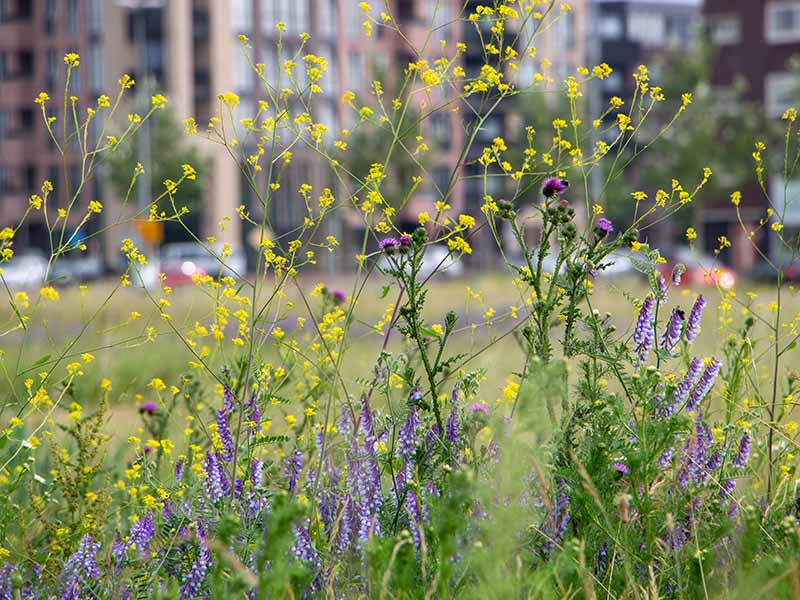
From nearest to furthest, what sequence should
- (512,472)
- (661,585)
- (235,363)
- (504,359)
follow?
(512,472)
(661,585)
(235,363)
(504,359)

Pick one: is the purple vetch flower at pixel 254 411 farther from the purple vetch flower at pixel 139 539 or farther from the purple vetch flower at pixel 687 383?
the purple vetch flower at pixel 687 383

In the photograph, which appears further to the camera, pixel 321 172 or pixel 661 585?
pixel 321 172

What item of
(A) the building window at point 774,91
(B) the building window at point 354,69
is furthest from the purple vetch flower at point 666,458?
(B) the building window at point 354,69

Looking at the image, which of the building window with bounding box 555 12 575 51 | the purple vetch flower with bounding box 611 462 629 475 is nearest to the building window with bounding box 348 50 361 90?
the building window with bounding box 555 12 575 51

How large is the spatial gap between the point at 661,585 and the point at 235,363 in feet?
4.73

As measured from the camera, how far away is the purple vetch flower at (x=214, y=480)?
3.20 meters

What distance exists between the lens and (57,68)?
58.9 metres

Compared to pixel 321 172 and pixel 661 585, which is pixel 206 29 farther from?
pixel 661 585

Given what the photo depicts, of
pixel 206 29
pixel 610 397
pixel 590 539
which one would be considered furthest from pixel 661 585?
pixel 206 29

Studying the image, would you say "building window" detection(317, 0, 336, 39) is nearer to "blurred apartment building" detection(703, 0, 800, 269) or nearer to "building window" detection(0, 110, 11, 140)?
"building window" detection(0, 110, 11, 140)

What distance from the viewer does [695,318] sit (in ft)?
11.3

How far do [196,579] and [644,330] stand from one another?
127cm

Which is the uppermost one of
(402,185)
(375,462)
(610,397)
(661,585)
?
(610,397)

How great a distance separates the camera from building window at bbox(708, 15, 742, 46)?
47000 millimetres
